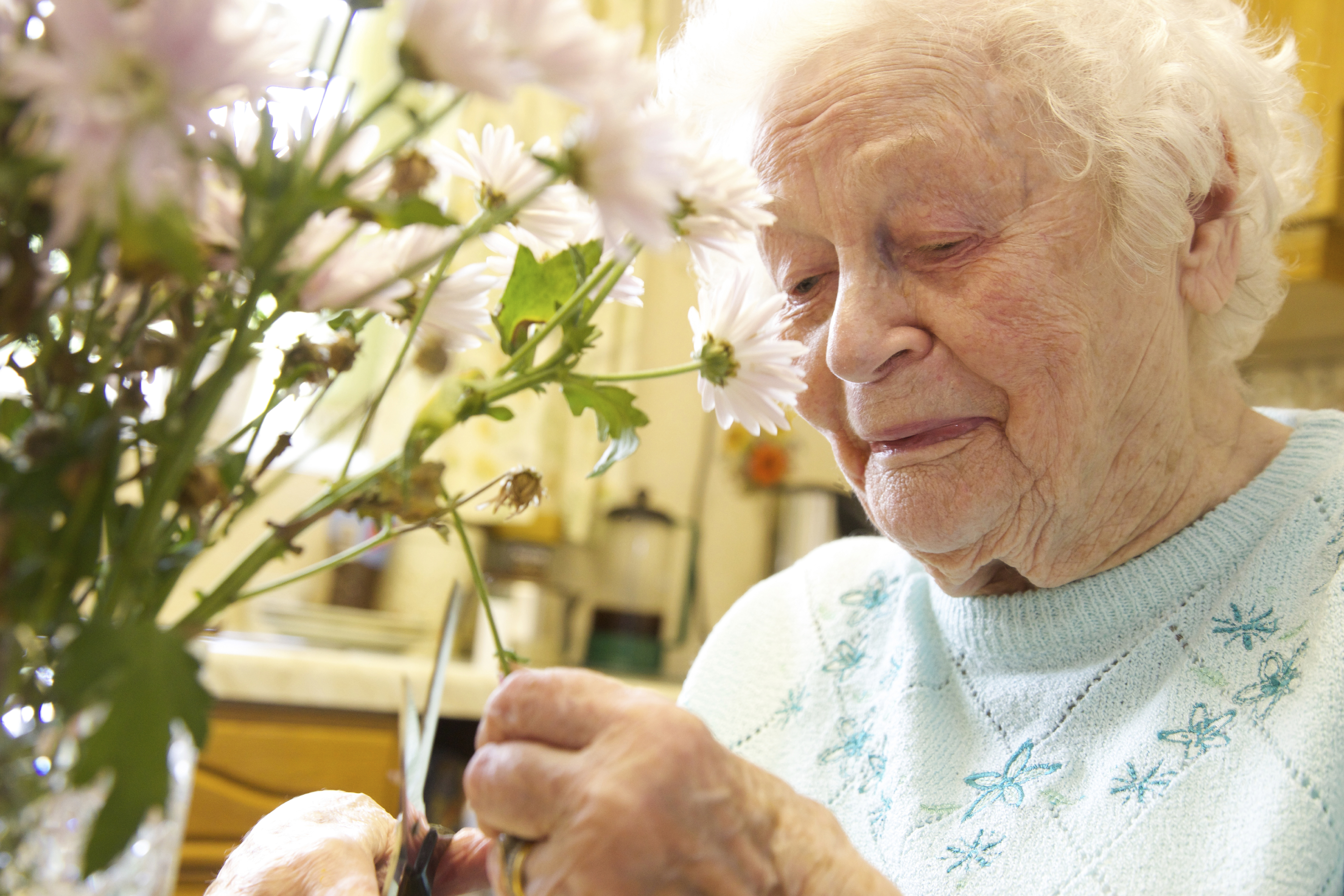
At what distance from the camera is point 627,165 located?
31 centimetres

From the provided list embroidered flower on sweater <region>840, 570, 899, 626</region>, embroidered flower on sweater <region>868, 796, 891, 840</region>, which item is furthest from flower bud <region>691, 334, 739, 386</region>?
embroidered flower on sweater <region>840, 570, 899, 626</region>

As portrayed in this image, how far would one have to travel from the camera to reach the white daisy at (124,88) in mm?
230

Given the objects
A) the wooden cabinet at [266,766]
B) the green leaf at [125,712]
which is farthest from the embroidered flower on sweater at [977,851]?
the wooden cabinet at [266,766]

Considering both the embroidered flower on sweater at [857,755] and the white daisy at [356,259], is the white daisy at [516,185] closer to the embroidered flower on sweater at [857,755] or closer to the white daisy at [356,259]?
the white daisy at [356,259]

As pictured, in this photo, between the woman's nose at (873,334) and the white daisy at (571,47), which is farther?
the woman's nose at (873,334)

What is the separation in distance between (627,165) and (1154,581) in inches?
27.3

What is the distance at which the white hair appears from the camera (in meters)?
0.81

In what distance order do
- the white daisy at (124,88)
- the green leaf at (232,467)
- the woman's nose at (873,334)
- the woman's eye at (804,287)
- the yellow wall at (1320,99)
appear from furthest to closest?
the yellow wall at (1320,99), the woman's eye at (804,287), the woman's nose at (873,334), the green leaf at (232,467), the white daisy at (124,88)

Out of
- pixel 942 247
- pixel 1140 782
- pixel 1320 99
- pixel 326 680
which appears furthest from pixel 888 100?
pixel 1320 99

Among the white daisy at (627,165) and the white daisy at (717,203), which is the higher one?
the white daisy at (627,165)

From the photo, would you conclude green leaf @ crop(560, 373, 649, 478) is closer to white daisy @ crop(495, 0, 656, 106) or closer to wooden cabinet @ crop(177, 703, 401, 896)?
white daisy @ crop(495, 0, 656, 106)

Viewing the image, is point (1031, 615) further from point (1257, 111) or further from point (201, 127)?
point (201, 127)

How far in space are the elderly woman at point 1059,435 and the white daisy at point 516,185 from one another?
0.42 meters

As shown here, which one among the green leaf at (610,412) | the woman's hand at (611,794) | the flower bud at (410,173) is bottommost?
the woman's hand at (611,794)
